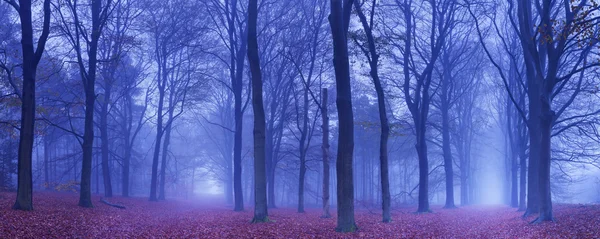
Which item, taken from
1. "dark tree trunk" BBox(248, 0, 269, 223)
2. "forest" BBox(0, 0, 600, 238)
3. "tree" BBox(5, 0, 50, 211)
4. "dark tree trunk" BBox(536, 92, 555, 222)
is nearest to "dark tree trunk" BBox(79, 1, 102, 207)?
"forest" BBox(0, 0, 600, 238)

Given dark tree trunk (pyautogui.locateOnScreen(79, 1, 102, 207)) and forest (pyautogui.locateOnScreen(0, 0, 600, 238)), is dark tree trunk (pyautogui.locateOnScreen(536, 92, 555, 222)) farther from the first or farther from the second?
dark tree trunk (pyautogui.locateOnScreen(79, 1, 102, 207))

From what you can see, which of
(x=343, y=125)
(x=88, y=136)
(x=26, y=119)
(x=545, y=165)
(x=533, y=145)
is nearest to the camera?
(x=343, y=125)

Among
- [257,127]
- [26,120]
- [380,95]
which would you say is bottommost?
[257,127]

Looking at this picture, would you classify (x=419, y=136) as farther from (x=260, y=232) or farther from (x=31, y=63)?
(x=31, y=63)

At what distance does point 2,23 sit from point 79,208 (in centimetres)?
1392

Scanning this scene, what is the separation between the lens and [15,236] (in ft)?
28.8

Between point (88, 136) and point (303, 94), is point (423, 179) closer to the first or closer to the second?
point (303, 94)

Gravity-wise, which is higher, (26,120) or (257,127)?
(26,120)

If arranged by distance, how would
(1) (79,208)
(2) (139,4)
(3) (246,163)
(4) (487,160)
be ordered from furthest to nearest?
(4) (487,160)
(3) (246,163)
(2) (139,4)
(1) (79,208)

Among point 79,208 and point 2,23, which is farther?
point 2,23

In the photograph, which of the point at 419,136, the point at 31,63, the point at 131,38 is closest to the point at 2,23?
the point at 131,38

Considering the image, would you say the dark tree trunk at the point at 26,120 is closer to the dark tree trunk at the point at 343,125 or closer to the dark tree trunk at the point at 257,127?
the dark tree trunk at the point at 257,127

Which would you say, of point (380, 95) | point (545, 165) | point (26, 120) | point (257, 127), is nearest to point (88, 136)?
point (26, 120)

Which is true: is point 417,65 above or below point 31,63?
above
